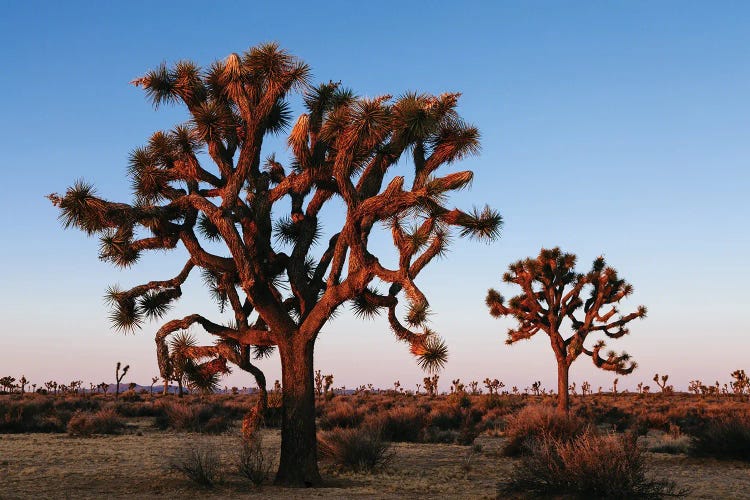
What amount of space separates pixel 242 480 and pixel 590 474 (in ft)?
20.0

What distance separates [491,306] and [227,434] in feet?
34.4

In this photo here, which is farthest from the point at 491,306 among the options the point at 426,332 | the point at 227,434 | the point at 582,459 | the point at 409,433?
the point at 582,459

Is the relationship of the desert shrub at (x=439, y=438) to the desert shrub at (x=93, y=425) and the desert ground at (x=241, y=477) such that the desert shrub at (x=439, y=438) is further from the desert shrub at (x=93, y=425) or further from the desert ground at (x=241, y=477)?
the desert shrub at (x=93, y=425)

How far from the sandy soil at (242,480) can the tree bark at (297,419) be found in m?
0.41

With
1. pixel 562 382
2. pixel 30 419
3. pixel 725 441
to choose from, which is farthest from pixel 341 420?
pixel 725 441

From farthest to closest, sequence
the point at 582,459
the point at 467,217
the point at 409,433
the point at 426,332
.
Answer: the point at 409,433, the point at 426,332, the point at 467,217, the point at 582,459

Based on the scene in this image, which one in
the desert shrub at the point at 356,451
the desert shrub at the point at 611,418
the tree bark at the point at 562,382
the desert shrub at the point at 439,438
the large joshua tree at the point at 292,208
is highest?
the large joshua tree at the point at 292,208

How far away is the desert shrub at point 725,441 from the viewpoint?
47.1 feet

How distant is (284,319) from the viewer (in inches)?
464

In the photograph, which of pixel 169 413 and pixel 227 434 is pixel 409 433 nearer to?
pixel 227 434

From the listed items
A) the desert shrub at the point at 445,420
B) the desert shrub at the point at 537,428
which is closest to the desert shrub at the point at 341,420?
the desert shrub at the point at 445,420

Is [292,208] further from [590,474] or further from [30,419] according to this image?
[30,419]

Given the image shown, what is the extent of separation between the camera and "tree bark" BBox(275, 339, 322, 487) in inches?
451

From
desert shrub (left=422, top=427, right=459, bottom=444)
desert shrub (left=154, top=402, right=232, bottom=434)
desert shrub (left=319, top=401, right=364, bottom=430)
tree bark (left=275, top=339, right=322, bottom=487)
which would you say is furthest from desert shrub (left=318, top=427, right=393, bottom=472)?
desert shrub (left=154, top=402, right=232, bottom=434)
